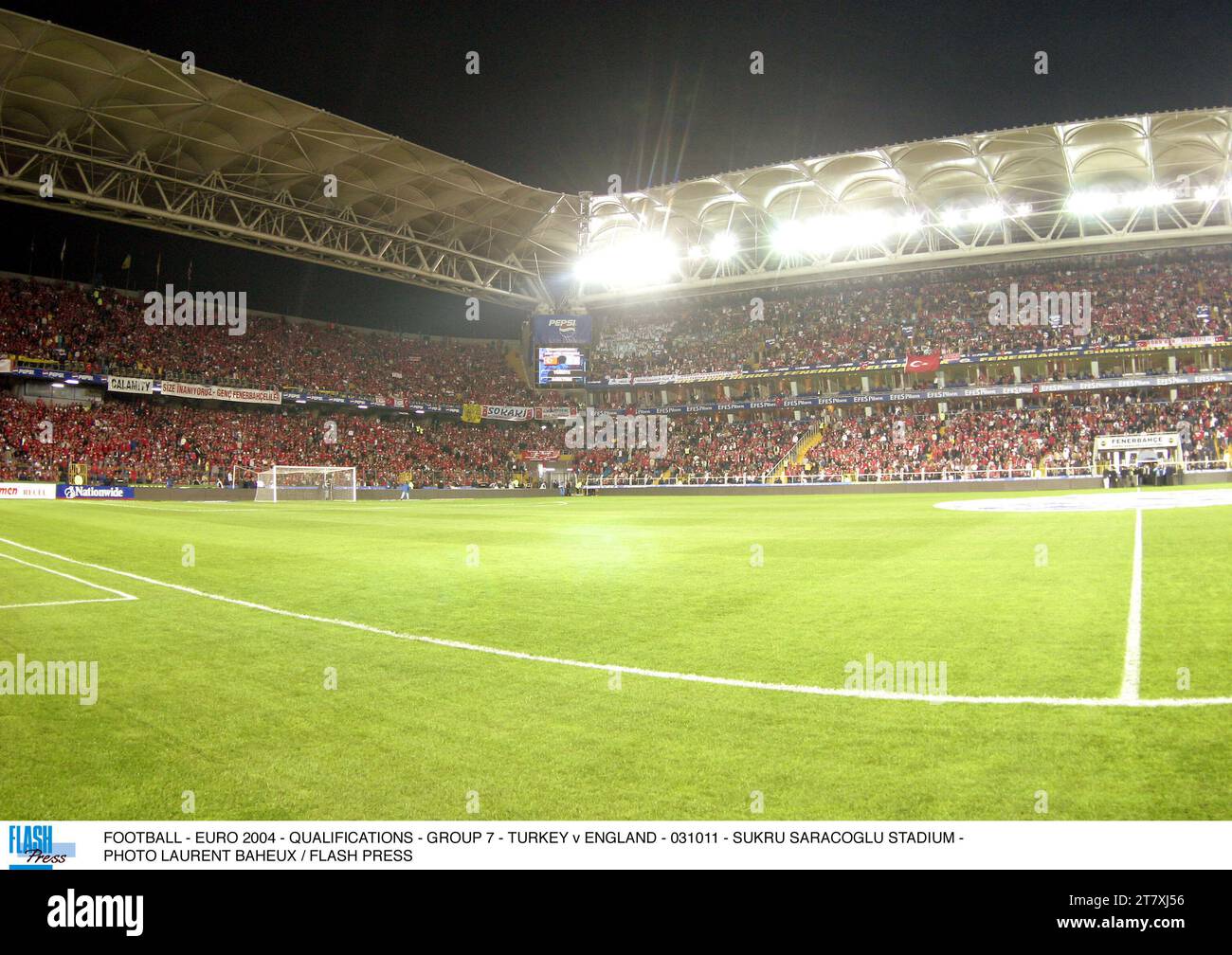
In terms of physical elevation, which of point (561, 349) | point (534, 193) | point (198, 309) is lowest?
point (561, 349)

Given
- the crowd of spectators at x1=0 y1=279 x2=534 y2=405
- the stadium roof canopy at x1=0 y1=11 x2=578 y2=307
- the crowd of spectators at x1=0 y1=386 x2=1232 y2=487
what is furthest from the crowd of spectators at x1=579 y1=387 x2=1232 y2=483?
the stadium roof canopy at x1=0 y1=11 x2=578 y2=307

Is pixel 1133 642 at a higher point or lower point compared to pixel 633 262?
lower

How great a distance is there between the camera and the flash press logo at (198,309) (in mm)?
53750

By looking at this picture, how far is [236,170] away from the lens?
4488 cm

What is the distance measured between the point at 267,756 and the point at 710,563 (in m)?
8.44

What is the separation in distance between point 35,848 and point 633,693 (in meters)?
3.15

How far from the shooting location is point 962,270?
6100 centimetres

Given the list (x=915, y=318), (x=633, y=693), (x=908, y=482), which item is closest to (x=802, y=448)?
(x=908, y=482)

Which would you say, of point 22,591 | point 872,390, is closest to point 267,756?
point 22,591

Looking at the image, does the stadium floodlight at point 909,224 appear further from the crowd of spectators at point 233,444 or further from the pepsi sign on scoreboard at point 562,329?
the crowd of spectators at point 233,444

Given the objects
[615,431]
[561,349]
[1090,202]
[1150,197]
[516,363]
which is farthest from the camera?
[516,363]

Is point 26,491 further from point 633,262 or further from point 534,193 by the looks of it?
point 633,262

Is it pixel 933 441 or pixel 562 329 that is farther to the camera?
pixel 562 329

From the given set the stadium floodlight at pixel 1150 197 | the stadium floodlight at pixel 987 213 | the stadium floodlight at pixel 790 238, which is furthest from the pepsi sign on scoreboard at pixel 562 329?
the stadium floodlight at pixel 1150 197
